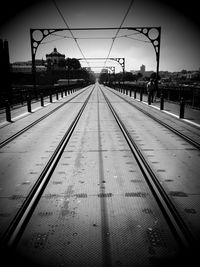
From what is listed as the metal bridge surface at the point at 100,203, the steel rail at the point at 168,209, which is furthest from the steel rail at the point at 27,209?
the steel rail at the point at 168,209

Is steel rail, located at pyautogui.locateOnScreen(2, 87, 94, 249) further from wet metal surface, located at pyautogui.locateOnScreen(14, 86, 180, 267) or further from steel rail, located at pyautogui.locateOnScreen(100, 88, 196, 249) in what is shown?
steel rail, located at pyautogui.locateOnScreen(100, 88, 196, 249)

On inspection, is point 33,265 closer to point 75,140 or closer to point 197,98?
point 75,140

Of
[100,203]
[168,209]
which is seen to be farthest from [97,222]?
[168,209]

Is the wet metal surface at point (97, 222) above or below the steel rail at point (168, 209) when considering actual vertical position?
below

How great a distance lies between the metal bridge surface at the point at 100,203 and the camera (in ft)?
8.86

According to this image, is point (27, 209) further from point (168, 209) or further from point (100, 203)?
point (168, 209)

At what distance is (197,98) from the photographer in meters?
16.3

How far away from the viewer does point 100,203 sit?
12.6ft

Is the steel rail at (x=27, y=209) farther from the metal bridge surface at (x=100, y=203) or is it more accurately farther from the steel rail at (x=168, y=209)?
the steel rail at (x=168, y=209)

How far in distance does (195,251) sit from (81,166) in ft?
11.0

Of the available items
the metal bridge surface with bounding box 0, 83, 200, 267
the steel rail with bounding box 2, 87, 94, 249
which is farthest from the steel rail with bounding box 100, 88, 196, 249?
the steel rail with bounding box 2, 87, 94, 249

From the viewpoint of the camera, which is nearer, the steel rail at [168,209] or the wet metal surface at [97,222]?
the wet metal surface at [97,222]

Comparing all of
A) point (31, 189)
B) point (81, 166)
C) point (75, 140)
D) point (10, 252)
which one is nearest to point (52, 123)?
point (75, 140)

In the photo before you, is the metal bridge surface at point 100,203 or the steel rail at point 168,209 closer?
the metal bridge surface at point 100,203
